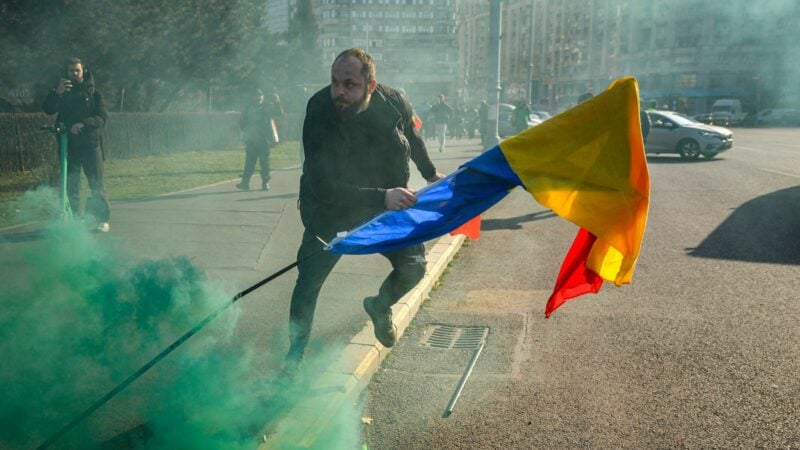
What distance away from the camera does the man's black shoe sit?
12.1 feet

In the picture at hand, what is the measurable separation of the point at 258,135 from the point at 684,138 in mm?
12906

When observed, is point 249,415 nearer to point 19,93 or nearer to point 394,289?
point 394,289

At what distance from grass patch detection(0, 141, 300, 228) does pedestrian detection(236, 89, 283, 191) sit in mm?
1354

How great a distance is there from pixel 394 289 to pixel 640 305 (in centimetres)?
251

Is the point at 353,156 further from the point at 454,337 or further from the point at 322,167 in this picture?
the point at 454,337

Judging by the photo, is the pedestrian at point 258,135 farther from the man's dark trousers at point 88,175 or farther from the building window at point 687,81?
the building window at point 687,81

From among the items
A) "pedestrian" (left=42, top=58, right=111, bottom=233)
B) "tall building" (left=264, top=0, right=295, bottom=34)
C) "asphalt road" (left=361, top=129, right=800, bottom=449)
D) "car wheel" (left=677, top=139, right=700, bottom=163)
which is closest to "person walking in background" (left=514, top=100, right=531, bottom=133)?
"car wheel" (left=677, top=139, right=700, bottom=163)

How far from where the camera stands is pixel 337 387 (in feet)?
11.3

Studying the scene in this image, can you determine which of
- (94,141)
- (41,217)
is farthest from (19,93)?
(41,217)

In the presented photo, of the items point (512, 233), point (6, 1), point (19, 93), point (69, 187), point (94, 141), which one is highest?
point (6, 1)

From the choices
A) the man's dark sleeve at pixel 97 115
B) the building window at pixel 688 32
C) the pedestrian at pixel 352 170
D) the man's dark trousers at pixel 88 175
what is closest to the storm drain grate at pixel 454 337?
the pedestrian at pixel 352 170

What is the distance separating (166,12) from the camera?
6730 mm

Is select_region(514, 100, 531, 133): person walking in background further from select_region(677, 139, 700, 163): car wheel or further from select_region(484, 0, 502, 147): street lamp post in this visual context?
select_region(677, 139, 700, 163): car wheel

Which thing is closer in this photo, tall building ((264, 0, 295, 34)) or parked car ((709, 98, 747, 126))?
tall building ((264, 0, 295, 34))
